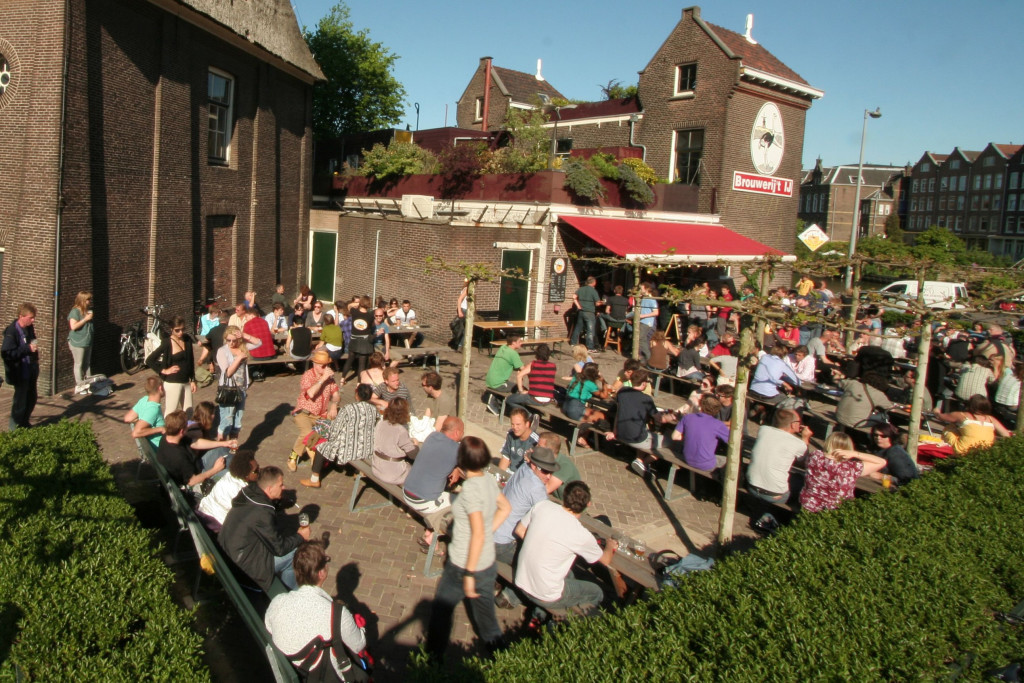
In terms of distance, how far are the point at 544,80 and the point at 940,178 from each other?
62553 mm

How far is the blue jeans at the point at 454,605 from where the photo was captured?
528cm

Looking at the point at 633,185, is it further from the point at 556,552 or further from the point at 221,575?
the point at 221,575

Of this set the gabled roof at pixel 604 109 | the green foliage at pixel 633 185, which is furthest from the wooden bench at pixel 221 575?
the gabled roof at pixel 604 109

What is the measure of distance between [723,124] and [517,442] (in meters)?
18.1

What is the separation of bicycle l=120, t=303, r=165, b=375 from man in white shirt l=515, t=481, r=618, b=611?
10050 mm

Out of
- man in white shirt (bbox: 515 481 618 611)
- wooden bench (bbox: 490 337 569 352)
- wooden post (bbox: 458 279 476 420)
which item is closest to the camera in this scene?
man in white shirt (bbox: 515 481 618 611)

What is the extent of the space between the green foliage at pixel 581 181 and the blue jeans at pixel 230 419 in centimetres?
1134

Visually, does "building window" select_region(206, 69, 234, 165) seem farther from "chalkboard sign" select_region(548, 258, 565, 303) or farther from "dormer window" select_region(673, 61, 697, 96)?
"dormer window" select_region(673, 61, 697, 96)

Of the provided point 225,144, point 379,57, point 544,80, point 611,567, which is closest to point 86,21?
point 225,144

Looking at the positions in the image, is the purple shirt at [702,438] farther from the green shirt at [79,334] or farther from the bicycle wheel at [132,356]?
the bicycle wheel at [132,356]

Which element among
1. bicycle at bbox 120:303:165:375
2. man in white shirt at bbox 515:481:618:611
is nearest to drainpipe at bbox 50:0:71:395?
bicycle at bbox 120:303:165:375

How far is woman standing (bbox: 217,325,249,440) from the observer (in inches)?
368

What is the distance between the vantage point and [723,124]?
2302 cm

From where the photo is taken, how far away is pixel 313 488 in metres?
8.56
